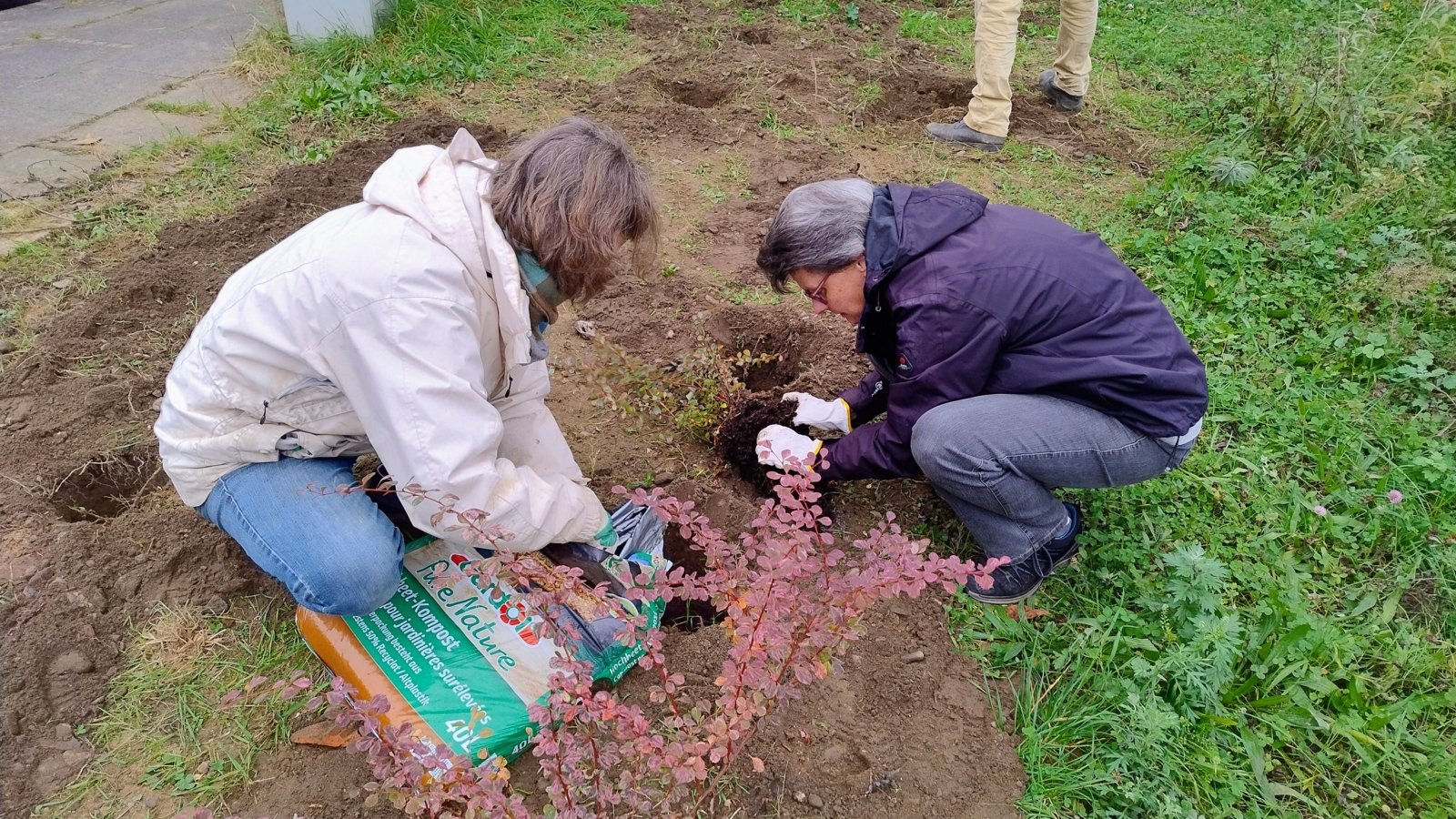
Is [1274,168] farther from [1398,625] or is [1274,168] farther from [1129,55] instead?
[1398,625]

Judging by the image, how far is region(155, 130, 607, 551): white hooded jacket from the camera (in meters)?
1.67

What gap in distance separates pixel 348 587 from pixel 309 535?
0.15 m

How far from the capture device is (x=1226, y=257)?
3600 mm

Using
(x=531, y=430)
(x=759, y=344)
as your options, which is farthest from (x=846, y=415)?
(x=531, y=430)

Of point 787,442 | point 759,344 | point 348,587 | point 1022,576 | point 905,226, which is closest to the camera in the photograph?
point 348,587

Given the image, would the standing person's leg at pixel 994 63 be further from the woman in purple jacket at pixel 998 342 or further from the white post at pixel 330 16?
the white post at pixel 330 16

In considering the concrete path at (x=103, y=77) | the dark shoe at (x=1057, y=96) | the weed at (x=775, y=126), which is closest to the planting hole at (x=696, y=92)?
the weed at (x=775, y=126)

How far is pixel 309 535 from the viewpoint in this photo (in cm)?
194

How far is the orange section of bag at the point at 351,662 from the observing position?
1882 millimetres

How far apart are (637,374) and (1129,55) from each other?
5207mm

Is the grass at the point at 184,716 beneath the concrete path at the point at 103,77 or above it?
beneath

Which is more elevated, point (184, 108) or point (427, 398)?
point (427, 398)

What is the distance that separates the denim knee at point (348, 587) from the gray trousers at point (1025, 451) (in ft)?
4.50

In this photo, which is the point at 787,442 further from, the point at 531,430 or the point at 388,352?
the point at 388,352
